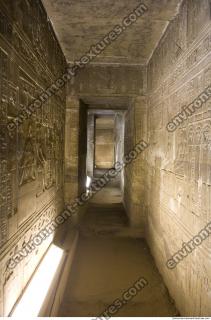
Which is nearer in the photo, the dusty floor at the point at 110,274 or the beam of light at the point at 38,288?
the beam of light at the point at 38,288

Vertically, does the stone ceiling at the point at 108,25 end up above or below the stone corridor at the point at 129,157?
above

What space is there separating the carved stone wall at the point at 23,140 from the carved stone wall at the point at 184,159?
193 cm

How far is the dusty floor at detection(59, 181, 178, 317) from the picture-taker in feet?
10.7

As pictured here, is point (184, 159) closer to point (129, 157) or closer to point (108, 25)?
point (108, 25)

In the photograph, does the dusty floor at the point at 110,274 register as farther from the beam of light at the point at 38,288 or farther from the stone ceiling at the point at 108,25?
the stone ceiling at the point at 108,25

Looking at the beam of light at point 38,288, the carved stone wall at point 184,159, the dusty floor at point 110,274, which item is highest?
the carved stone wall at point 184,159

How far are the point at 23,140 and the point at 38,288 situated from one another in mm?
1881

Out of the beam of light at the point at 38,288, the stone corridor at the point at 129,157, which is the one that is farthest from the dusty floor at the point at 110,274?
the beam of light at the point at 38,288

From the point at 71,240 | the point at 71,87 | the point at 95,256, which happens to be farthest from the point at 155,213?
the point at 71,87

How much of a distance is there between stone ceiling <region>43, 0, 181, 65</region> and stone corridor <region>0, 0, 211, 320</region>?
0.08 feet

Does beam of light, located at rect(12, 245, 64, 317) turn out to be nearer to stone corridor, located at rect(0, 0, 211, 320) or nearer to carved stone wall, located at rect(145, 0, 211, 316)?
stone corridor, located at rect(0, 0, 211, 320)

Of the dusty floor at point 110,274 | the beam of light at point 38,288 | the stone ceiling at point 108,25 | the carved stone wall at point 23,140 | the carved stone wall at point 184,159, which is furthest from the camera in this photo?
the stone ceiling at point 108,25

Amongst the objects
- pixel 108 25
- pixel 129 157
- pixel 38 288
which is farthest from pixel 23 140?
pixel 129 157

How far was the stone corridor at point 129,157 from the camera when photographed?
7.85ft
